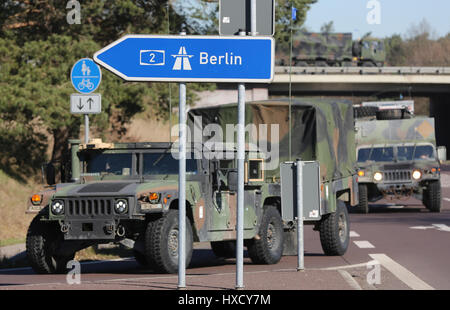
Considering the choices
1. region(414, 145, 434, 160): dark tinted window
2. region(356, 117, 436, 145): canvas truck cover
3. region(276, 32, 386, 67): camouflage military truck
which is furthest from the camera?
region(276, 32, 386, 67): camouflage military truck

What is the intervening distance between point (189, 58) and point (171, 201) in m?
4.00

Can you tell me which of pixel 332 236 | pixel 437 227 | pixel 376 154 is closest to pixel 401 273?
pixel 332 236

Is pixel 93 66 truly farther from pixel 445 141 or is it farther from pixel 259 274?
pixel 445 141

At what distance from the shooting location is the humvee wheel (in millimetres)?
14023

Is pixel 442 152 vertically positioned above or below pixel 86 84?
below

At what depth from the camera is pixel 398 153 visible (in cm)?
2988

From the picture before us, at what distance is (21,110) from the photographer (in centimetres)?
3241

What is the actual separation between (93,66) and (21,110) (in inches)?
592

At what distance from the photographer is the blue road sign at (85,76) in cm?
1789

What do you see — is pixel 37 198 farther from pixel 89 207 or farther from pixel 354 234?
pixel 354 234

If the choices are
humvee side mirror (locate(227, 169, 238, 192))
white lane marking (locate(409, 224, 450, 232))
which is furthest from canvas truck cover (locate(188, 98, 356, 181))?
white lane marking (locate(409, 224, 450, 232))

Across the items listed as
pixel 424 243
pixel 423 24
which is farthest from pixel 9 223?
pixel 423 24

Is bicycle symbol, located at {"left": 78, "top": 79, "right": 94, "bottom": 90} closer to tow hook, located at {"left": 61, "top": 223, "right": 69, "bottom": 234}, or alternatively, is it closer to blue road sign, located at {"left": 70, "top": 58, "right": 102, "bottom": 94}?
blue road sign, located at {"left": 70, "top": 58, "right": 102, "bottom": 94}

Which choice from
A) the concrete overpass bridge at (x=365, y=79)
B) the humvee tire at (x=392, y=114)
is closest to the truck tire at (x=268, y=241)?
the humvee tire at (x=392, y=114)
